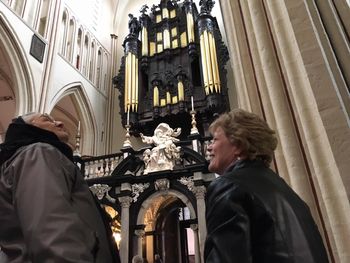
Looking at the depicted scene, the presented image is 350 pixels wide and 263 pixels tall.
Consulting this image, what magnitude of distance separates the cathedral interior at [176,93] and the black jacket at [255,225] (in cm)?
64

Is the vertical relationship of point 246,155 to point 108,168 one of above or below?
below

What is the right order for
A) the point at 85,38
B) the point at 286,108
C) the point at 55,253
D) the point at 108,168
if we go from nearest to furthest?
1. the point at 55,253
2. the point at 286,108
3. the point at 108,168
4. the point at 85,38

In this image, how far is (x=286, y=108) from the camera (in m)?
2.33

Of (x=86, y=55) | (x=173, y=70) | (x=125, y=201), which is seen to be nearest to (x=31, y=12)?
(x=86, y=55)

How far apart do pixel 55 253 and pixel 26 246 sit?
0.13 metres

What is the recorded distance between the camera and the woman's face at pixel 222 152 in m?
1.18

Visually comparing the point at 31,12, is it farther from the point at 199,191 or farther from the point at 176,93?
the point at 199,191

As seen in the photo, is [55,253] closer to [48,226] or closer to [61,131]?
[48,226]

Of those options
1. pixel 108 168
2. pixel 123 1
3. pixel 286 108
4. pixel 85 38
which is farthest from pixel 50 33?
pixel 286 108

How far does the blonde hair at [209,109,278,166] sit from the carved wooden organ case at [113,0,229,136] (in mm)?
8328

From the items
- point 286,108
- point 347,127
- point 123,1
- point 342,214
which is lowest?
point 342,214

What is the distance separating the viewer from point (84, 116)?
11.3 m

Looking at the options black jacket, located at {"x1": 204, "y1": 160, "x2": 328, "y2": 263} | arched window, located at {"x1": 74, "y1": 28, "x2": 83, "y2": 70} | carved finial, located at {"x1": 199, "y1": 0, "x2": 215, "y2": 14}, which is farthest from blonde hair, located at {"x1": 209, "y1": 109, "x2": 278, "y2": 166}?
carved finial, located at {"x1": 199, "y1": 0, "x2": 215, "y2": 14}

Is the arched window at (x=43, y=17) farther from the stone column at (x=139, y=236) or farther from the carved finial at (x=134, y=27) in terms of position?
the stone column at (x=139, y=236)
